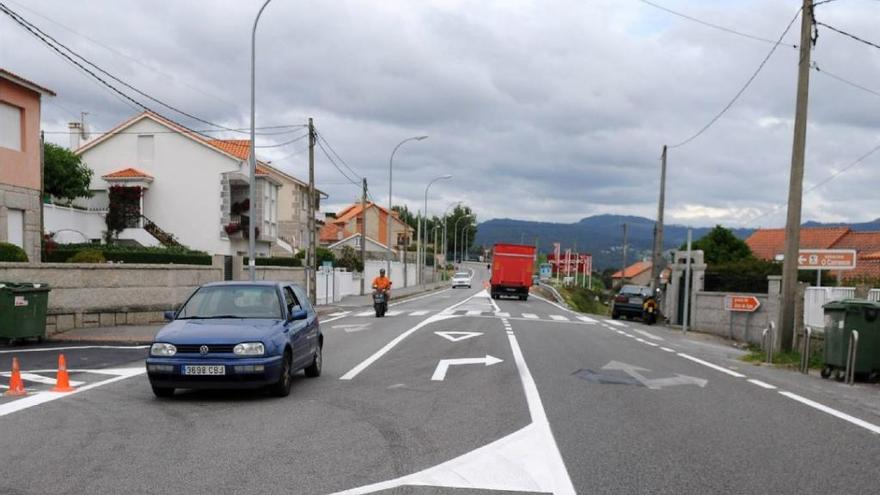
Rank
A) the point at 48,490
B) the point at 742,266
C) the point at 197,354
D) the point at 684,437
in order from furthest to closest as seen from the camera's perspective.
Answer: the point at 742,266 < the point at 197,354 < the point at 684,437 < the point at 48,490

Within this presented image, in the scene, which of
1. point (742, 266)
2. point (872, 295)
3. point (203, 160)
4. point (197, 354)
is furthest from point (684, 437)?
point (203, 160)

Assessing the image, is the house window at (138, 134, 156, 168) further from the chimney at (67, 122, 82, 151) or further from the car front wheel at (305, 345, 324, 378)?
the car front wheel at (305, 345, 324, 378)

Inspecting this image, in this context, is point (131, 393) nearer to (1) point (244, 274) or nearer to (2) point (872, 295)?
(2) point (872, 295)

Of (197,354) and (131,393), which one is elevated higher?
(197,354)

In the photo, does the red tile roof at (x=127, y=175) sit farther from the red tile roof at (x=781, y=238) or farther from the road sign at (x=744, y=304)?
the red tile roof at (x=781, y=238)

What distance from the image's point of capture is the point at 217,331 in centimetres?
1002

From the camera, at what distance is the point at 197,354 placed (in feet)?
31.8

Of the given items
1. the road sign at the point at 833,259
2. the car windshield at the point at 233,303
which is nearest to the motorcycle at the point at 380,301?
the road sign at the point at 833,259

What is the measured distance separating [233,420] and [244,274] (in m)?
25.4

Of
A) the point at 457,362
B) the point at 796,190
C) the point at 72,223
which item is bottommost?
the point at 457,362

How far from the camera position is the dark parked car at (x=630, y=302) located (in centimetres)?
3778

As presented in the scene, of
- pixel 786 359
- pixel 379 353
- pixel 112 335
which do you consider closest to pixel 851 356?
pixel 786 359

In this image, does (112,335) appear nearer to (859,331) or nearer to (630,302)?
(859,331)

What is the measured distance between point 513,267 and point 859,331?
37.4 meters
